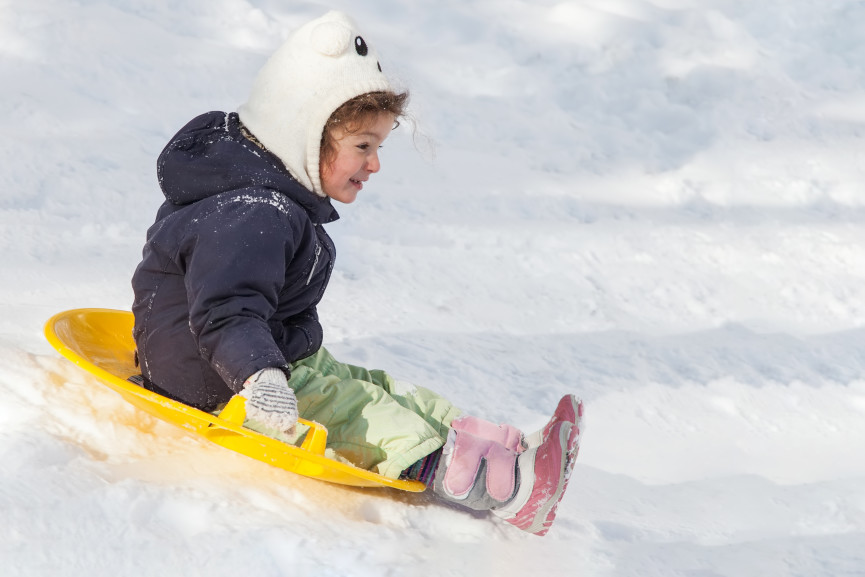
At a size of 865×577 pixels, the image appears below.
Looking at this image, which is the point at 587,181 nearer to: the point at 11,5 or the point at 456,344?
the point at 456,344

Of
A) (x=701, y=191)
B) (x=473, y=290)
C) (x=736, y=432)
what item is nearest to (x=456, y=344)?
(x=473, y=290)

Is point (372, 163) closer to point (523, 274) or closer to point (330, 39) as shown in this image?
point (330, 39)

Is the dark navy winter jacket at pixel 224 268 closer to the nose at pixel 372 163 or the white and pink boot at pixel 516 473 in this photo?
the nose at pixel 372 163

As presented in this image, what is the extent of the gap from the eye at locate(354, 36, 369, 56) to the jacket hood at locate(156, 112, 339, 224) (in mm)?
249

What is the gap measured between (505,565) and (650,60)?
3734 millimetres

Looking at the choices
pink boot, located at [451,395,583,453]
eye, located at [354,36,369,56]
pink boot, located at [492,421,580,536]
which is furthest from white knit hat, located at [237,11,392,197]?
pink boot, located at [492,421,580,536]

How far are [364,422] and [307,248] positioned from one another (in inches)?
13.3

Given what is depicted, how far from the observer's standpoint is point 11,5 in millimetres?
4059

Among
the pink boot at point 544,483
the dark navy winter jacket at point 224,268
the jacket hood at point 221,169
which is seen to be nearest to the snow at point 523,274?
the pink boot at point 544,483

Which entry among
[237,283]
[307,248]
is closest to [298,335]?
[307,248]

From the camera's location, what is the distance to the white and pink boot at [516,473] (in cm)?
172

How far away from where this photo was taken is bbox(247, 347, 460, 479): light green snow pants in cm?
175

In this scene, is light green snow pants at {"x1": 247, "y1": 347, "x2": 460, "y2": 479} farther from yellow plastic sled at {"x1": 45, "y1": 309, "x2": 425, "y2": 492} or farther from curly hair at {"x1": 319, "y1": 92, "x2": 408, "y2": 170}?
curly hair at {"x1": 319, "y1": 92, "x2": 408, "y2": 170}

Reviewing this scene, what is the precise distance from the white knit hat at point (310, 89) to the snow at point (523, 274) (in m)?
0.23
